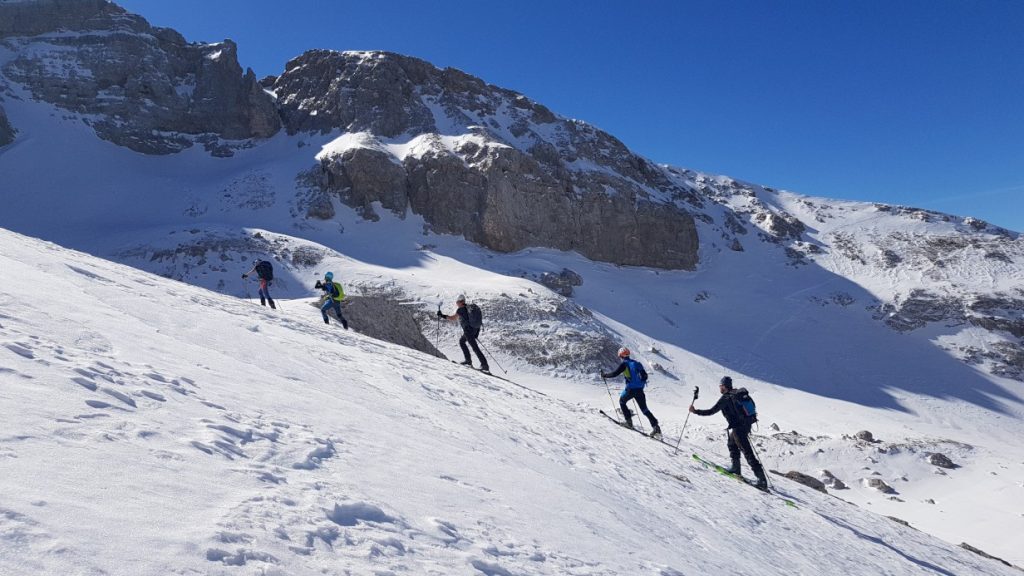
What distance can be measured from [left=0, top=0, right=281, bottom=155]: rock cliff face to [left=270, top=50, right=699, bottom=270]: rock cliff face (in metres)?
6.35

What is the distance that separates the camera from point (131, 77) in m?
62.3

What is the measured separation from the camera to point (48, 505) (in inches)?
106

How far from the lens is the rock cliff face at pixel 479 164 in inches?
2111

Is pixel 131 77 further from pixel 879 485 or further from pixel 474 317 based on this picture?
pixel 879 485

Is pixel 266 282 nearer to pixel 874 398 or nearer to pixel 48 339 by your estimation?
pixel 48 339

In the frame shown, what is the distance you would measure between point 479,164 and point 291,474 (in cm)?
5302

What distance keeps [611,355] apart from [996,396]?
28.8m

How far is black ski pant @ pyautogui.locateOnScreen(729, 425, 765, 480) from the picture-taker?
11.2 meters

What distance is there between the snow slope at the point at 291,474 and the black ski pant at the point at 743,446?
Answer: 2.71ft

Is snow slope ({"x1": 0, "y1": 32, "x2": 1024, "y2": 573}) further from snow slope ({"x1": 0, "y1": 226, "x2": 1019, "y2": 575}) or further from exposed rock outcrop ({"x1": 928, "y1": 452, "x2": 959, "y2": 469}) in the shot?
snow slope ({"x1": 0, "y1": 226, "x2": 1019, "y2": 575})

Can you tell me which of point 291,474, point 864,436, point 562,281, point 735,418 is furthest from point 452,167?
point 291,474

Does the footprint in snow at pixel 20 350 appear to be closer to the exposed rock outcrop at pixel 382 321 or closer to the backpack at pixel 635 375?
the backpack at pixel 635 375

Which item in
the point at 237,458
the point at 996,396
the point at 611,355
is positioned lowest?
the point at 237,458

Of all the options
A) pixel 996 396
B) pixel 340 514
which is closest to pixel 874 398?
pixel 996 396
